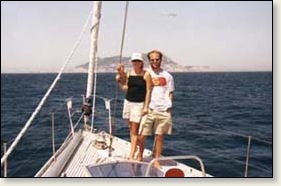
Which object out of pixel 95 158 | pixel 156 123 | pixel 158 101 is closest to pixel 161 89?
pixel 158 101

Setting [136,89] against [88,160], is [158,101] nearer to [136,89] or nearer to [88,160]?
[136,89]

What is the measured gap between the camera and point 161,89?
432 cm

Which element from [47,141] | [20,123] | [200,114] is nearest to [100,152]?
[47,141]

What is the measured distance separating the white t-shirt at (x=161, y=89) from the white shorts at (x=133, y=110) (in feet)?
0.44

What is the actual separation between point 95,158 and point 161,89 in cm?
134

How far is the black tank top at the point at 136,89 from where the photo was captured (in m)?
4.32

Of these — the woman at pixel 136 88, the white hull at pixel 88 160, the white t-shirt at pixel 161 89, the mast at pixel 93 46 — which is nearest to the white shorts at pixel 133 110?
the woman at pixel 136 88

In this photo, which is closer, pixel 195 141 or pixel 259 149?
pixel 259 149

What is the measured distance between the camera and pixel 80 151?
5.31 meters

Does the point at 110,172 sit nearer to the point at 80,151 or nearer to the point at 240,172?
the point at 80,151

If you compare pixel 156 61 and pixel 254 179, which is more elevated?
pixel 156 61

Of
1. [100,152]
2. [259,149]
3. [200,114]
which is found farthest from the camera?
[200,114]

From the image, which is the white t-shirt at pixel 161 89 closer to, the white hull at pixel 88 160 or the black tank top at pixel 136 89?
the black tank top at pixel 136 89

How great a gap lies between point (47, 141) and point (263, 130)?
5.92 meters
